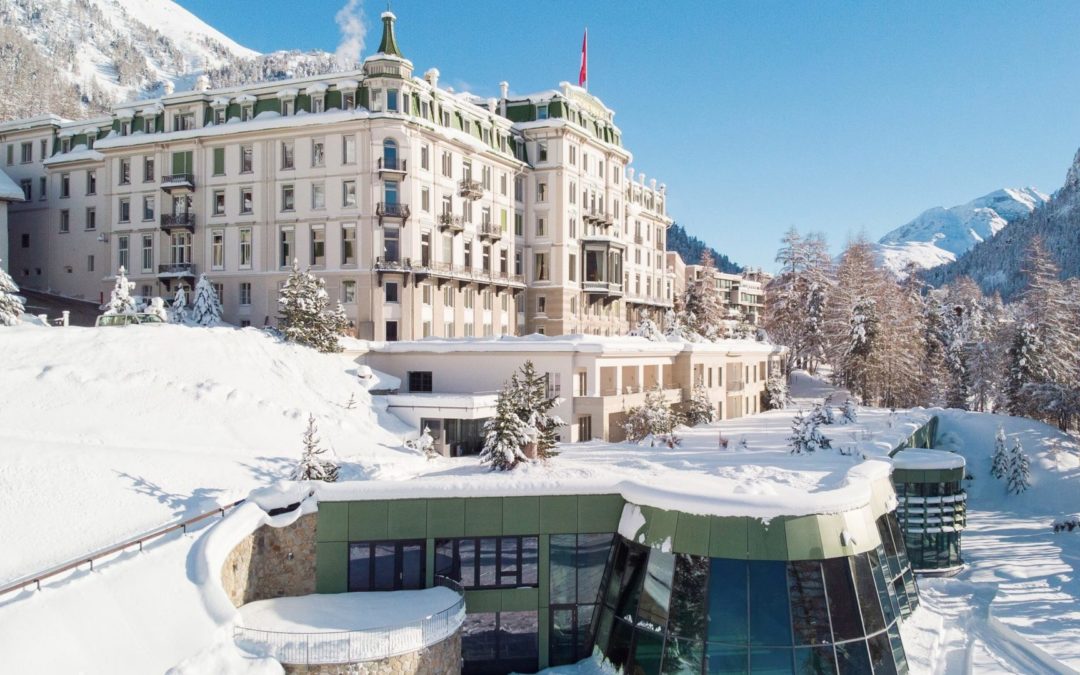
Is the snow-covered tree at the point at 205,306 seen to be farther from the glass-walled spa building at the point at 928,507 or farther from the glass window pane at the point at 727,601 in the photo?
the glass-walled spa building at the point at 928,507

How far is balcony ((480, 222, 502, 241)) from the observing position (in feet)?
185

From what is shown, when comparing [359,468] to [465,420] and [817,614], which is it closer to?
[465,420]

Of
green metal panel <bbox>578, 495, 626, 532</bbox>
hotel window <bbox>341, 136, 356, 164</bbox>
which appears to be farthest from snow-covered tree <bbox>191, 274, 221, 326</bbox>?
green metal panel <bbox>578, 495, 626, 532</bbox>

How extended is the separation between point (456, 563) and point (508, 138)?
42.9 m

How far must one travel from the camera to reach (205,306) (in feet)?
160

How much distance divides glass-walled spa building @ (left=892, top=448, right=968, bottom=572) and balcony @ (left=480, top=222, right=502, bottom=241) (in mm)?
31763

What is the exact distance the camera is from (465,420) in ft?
122

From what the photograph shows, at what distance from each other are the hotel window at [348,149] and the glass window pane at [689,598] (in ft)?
120

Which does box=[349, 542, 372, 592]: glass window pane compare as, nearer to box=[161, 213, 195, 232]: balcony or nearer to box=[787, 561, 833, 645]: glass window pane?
box=[787, 561, 833, 645]: glass window pane

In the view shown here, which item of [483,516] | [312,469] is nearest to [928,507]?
[483,516]

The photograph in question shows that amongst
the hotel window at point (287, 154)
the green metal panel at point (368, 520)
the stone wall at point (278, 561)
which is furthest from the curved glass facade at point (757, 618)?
the hotel window at point (287, 154)

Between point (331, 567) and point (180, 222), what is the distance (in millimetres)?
37551

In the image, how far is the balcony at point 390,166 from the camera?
4859 centimetres

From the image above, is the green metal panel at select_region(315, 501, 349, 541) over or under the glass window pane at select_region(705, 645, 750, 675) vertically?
over
